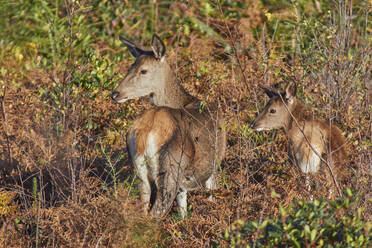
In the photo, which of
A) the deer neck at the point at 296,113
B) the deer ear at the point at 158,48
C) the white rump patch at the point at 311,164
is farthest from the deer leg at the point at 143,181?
the deer neck at the point at 296,113

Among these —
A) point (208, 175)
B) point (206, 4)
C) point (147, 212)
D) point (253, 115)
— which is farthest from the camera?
point (206, 4)

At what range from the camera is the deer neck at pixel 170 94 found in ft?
24.4

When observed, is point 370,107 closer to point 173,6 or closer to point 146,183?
point 146,183

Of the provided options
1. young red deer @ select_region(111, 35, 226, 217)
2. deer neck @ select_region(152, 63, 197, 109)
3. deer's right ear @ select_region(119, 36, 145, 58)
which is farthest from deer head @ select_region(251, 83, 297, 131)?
deer's right ear @ select_region(119, 36, 145, 58)

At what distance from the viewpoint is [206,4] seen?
11633 mm

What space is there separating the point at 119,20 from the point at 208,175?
6.02m

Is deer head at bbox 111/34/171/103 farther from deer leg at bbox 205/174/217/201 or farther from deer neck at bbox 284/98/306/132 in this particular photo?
deer neck at bbox 284/98/306/132

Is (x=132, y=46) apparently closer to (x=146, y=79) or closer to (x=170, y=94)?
(x=146, y=79)

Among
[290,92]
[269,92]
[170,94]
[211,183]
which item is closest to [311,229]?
[211,183]

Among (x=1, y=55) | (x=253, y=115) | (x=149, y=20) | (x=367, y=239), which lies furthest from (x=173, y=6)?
(x=367, y=239)

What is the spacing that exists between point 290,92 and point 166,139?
84.6 inches

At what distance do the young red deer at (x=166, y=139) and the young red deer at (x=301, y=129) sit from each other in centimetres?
87

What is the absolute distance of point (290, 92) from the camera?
24.6 ft

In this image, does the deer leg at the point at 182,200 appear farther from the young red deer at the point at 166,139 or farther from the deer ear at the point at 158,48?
the deer ear at the point at 158,48
